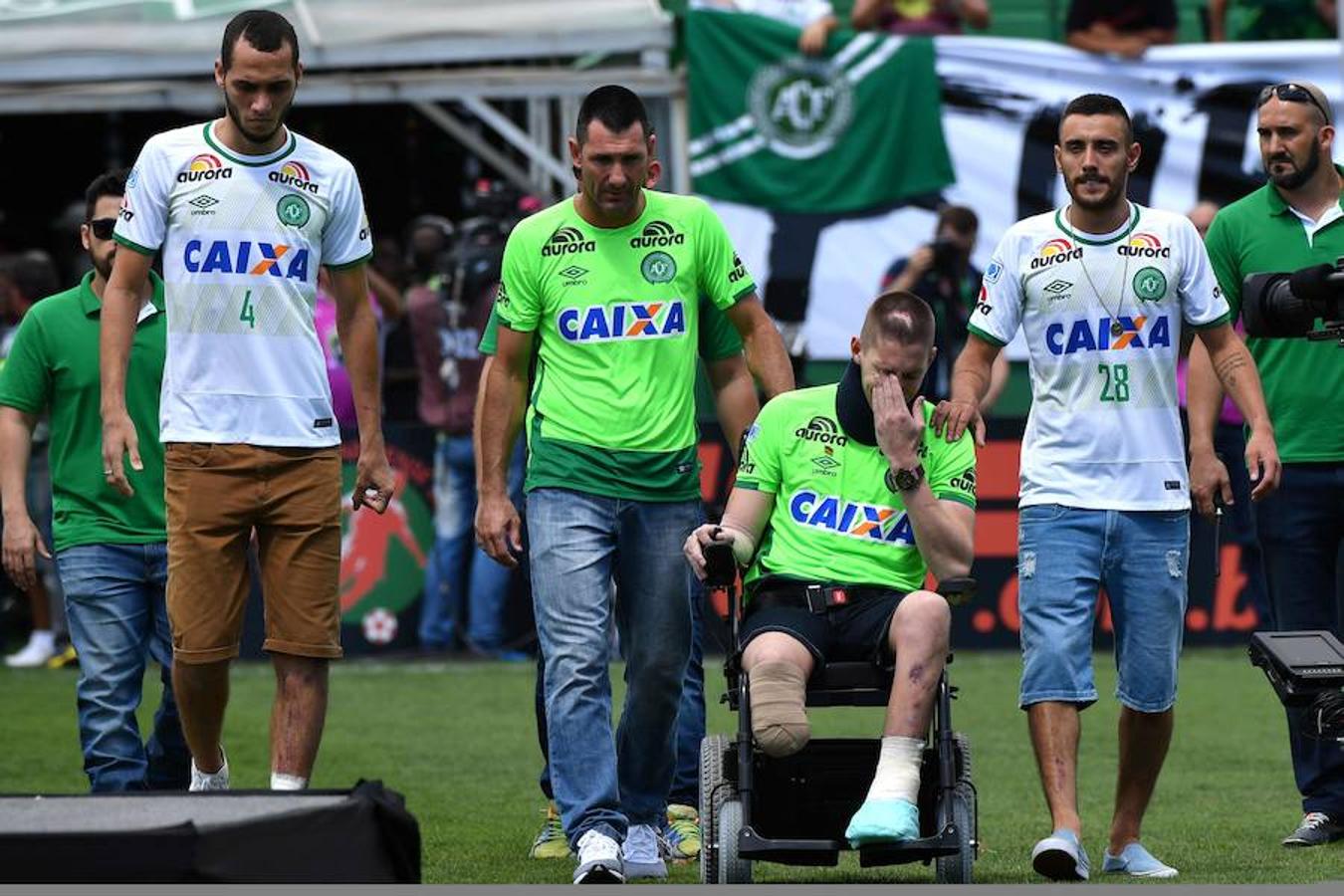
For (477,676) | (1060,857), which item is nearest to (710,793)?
(1060,857)

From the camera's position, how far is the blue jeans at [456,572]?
15898 millimetres

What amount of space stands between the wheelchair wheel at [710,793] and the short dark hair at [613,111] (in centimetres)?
184

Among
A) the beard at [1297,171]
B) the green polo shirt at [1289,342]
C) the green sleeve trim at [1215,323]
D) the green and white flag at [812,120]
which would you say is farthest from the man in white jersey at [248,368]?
the green and white flag at [812,120]

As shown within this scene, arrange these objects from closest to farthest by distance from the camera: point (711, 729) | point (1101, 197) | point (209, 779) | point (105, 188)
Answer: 1. point (1101, 197)
2. point (209, 779)
3. point (105, 188)
4. point (711, 729)

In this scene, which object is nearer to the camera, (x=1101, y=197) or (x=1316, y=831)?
(x=1101, y=197)

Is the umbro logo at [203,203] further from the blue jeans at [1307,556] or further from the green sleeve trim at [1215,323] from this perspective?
the blue jeans at [1307,556]

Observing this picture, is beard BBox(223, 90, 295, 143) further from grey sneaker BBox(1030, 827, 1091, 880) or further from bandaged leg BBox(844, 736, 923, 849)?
grey sneaker BBox(1030, 827, 1091, 880)

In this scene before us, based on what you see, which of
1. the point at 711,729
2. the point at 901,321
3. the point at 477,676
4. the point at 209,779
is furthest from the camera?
the point at 477,676

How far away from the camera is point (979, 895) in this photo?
6.93 m

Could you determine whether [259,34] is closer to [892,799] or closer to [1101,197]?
[1101,197]

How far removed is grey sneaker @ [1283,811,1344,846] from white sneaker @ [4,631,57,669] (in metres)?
9.16

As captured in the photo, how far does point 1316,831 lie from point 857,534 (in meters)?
2.06

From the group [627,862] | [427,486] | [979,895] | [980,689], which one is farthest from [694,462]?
[427,486]

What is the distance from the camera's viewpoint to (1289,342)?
941 centimetres
